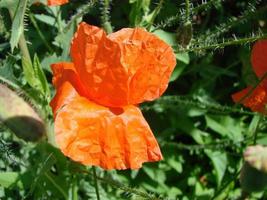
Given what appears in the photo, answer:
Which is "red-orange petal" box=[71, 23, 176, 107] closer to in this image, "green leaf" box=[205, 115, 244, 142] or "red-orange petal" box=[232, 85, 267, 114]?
"red-orange petal" box=[232, 85, 267, 114]

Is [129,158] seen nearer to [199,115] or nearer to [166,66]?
[166,66]

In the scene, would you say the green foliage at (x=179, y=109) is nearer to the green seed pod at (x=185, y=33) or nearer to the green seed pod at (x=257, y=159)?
the green seed pod at (x=185, y=33)

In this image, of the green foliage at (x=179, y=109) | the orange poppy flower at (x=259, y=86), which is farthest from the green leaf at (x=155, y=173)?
the orange poppy flower at (x=259, y=86)

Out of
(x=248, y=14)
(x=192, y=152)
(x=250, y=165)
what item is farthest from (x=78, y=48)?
(x=192, y=152)

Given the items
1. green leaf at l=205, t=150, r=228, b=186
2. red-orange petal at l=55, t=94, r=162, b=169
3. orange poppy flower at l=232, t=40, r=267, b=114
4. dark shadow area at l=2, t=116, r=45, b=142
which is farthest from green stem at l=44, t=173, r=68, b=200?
green leaf at l=205, t=150, r=228, b=186

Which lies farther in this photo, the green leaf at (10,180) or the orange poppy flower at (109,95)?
the green leaf at (10,180)

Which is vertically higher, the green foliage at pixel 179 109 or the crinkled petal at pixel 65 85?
the crinkled petal at pixel 65 85
